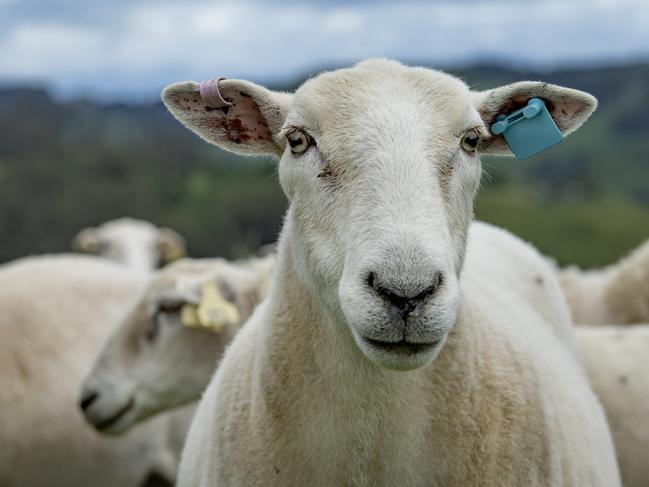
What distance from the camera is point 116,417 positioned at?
246 inches

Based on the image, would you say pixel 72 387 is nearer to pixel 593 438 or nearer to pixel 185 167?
pixel 593 438

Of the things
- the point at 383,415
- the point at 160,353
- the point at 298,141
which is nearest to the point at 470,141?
the point at 298,141

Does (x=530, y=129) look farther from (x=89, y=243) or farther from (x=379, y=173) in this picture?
(x=89, y=243)

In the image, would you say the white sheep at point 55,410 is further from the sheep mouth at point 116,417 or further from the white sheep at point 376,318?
the white sheep at point 376,318

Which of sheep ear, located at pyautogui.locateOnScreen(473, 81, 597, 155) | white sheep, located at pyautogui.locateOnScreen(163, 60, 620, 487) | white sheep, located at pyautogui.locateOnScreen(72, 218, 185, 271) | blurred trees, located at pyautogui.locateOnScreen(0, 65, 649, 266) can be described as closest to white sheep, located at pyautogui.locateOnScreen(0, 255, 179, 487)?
white sheep, located at pyautogui.locateOnScreen(163, 60, 620, 487)

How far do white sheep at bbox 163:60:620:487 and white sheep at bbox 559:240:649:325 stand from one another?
3.77 meters

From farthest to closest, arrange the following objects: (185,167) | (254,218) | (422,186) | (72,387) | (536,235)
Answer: (536,235) → (185,167) → (254,218) → (72,387) → (422,186)

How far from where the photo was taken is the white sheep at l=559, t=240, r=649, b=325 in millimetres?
7492

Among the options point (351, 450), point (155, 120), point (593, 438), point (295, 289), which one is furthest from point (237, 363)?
point (155, 120)

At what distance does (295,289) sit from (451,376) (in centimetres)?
61

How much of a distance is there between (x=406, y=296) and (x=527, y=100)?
1.20 m

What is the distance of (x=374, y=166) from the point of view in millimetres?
3283

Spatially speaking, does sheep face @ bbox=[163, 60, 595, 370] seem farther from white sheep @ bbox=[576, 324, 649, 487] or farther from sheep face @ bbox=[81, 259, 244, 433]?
sheep face @ bbox=[81, 259, 244, 433]

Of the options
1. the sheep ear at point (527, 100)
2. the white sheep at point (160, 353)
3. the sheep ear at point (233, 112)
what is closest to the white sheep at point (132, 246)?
the white sheep at point (160, 353)
